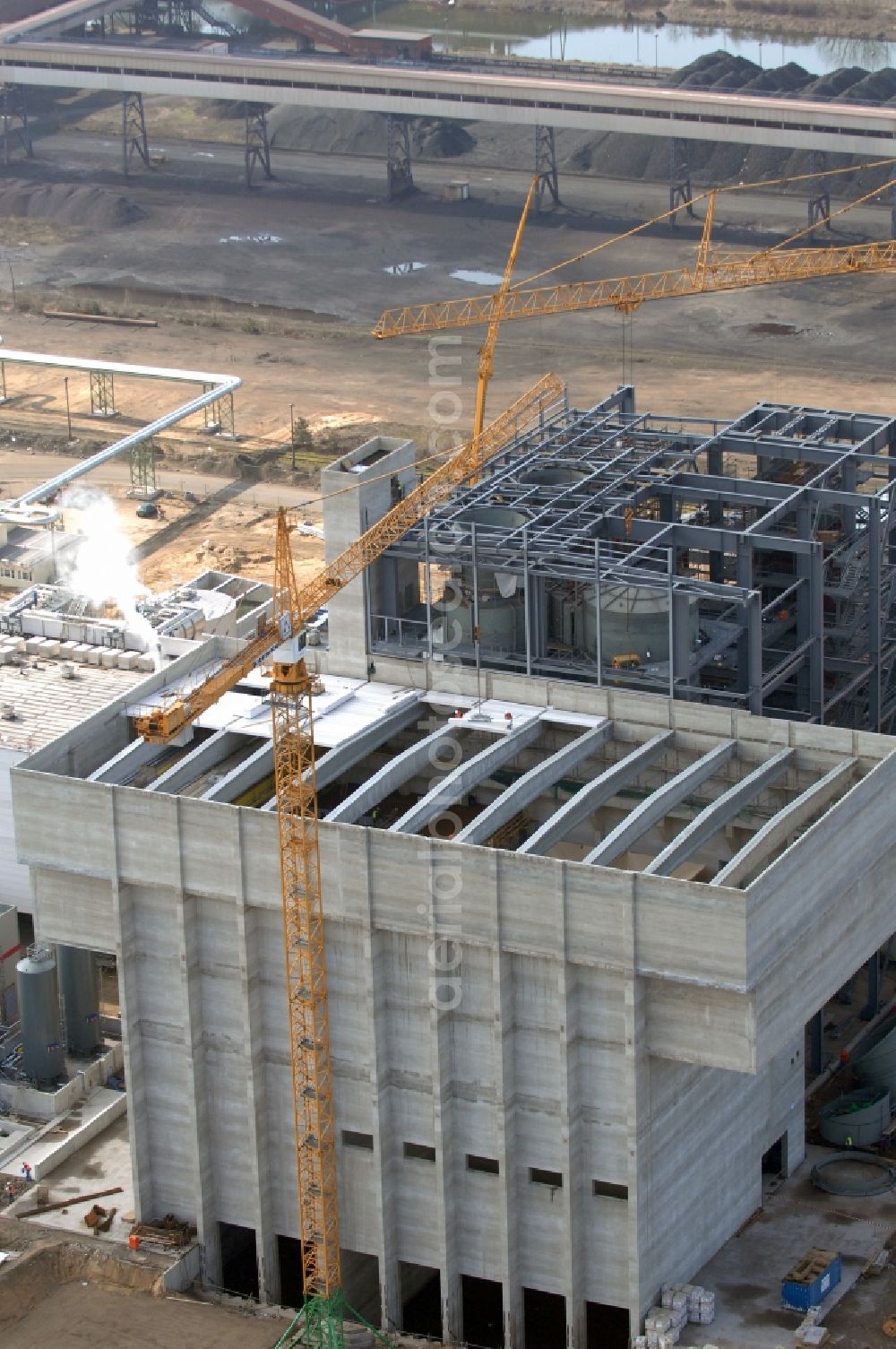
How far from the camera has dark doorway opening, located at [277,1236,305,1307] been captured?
255 feet

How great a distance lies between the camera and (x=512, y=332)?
174 meters

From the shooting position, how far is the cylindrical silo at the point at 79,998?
86625 mm

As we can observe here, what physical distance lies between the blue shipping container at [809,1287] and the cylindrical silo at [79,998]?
964 inches

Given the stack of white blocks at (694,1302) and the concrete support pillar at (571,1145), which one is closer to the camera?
the concrete support pillar at (571,1145)

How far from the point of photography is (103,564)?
419 ft

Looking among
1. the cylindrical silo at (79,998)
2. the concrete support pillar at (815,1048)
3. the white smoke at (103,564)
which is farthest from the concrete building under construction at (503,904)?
the white smoke at (103,564)

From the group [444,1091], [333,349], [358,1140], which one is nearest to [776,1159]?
[444,1091]

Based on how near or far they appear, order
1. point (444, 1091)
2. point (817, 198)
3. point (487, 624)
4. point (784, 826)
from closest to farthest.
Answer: point (444, 1091), point (784, 826), point (487, 624), point (817, 198)

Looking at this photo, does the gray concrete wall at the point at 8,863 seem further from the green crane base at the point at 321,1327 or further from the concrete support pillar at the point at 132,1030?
the green crane base at the point at 321,1327

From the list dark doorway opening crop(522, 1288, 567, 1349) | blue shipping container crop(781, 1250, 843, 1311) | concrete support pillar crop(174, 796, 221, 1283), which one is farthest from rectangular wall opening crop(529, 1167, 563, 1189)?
concrete support pillar crop(174, 796, 221, 1283)

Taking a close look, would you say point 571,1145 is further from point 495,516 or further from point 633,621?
point 495,516

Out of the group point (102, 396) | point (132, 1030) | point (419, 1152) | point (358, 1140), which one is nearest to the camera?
point (419, 1152)

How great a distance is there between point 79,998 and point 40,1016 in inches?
85.3

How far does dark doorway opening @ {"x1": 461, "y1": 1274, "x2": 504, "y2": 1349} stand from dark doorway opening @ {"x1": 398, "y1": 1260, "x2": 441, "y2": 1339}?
2.83ft
